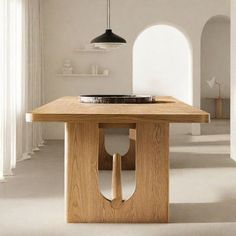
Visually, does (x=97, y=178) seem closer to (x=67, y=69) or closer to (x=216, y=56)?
(x=67, y=69)

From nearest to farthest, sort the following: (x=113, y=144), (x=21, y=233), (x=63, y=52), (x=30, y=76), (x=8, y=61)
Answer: (x=21, y=233), (x=8, y=61), (x=30, y=76), (x=113, y=144), (x=63, y=52)

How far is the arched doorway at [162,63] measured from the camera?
1103 cm

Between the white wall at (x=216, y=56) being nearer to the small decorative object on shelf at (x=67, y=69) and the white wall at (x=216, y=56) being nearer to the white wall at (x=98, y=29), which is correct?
the white wall at (x=98, y=29)

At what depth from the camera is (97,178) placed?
11.5 feet

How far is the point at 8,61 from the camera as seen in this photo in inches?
219

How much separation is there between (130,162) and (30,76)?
232 cm

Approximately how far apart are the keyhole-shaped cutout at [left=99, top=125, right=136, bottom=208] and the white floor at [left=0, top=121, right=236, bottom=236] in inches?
0.8

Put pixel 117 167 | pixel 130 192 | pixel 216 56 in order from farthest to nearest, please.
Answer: pixel 216 56
pixel 130 192
pixel 117 167

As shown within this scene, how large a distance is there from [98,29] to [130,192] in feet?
15.9

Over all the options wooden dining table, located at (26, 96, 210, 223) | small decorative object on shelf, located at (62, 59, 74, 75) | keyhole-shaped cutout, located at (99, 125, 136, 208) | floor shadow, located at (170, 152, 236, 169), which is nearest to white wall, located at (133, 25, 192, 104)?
keyhole-shaped cutout, located at (99, 125, 136, 208)

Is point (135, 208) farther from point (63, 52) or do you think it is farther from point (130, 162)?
point (63, 52)

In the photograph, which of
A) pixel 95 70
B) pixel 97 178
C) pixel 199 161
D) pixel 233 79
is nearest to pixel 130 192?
pixel 97 178

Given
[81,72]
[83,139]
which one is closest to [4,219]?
[83,139]

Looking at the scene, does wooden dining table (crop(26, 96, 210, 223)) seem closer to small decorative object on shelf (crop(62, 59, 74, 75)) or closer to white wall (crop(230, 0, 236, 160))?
white wall (crop(230, 0, 236, 160))
